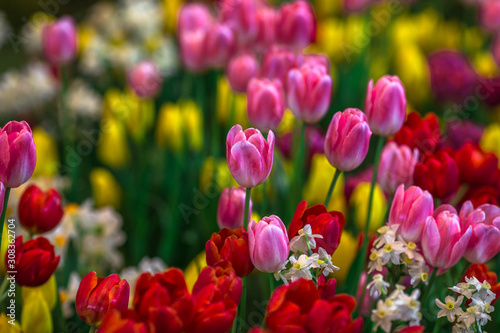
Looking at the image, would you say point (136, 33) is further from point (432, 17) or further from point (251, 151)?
point (251, 151)

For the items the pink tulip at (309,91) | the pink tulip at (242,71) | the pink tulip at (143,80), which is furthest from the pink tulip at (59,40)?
the pink tulip at (309,91)

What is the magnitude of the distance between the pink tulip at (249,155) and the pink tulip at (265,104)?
150 millimetres

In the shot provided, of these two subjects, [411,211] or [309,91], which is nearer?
[411,211]

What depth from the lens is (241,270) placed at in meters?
0.43

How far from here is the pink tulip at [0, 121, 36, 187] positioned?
0.43 meters

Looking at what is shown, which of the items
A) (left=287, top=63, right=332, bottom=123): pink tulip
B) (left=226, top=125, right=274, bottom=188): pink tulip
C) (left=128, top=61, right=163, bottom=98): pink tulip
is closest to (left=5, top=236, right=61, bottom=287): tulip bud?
(left=226, top=125, right=274, bottom=188): pink tulip

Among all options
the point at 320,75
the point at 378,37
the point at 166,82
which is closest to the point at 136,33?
the point at 166,82

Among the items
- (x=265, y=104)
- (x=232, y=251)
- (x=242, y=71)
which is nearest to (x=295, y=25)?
(x=242, y=71)

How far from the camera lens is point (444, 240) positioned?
0.43 meters

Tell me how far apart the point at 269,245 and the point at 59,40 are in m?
0.57

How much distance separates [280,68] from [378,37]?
2.27 ft

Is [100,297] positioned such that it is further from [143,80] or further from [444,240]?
[143,80]

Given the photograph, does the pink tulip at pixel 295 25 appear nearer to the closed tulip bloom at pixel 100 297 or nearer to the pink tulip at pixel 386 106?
the pink tulip at pixel 386 106

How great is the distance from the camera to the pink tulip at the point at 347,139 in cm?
48
